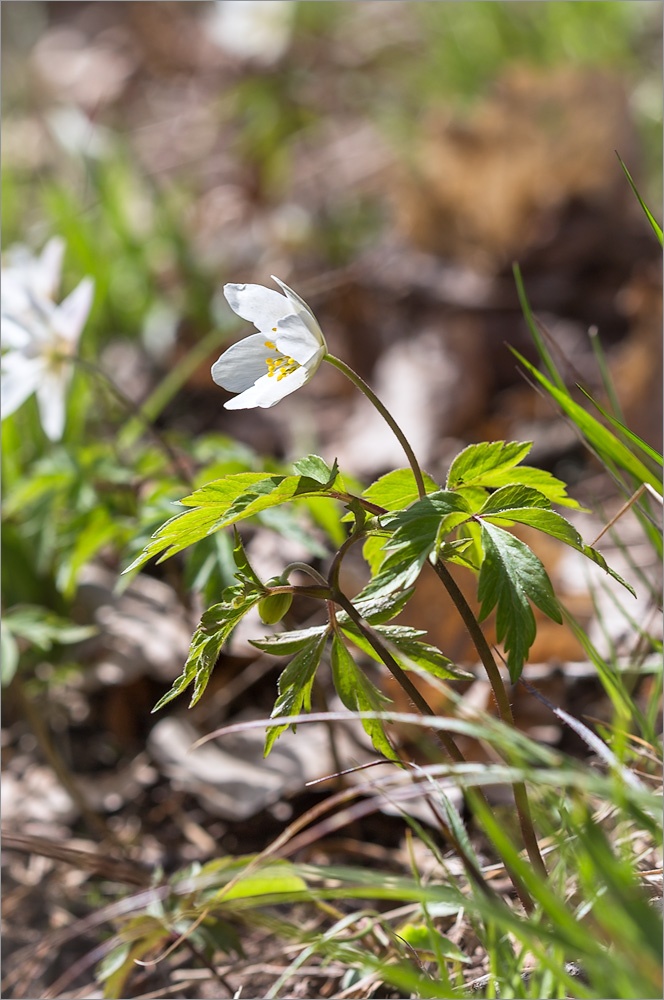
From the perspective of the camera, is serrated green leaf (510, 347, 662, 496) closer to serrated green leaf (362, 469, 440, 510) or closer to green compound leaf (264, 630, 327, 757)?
serrated green leaf (362, 469, 440, 510)

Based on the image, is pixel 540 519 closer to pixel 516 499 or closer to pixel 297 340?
pixel 516 499

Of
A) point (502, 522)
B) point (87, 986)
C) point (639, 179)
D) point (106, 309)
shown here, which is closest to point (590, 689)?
point (502, 522)

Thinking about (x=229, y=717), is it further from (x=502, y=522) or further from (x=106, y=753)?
(x=502, y=522)

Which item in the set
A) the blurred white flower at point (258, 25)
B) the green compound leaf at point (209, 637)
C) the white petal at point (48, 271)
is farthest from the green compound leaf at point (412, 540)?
the blurred white flower at point (258, 25)

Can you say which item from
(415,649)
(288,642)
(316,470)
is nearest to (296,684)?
(288,642)

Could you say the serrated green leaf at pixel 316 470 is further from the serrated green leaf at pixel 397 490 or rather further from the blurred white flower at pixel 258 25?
the blurred white flower at pixel 258 25

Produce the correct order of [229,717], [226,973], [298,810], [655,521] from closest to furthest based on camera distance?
[655,521] < [226,973] < [298,810] < [229,717]
